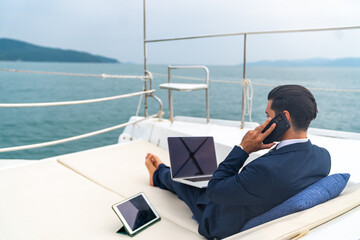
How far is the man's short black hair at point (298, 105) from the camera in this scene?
997 mm

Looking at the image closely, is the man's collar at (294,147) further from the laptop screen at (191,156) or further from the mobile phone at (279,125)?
the laptop screen at (191,156)

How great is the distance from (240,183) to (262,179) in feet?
0.24

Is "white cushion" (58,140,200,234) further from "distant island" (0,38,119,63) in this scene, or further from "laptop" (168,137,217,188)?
"distant island" (0,38,119,63)

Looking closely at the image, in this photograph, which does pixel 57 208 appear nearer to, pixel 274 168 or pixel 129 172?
pixel 129 172

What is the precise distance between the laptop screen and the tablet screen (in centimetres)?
27

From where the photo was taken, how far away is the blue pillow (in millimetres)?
952

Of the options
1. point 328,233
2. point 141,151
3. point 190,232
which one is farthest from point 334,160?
point 141,151

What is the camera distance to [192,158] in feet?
5.71

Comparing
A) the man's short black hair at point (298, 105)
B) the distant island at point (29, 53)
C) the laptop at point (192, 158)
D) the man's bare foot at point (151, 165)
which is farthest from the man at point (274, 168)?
the distant island at point (29, 53)

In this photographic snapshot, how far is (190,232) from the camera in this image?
51.7 inches

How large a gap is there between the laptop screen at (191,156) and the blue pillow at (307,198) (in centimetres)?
62

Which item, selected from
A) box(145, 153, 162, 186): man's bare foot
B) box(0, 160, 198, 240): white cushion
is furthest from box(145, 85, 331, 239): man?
box(145, 153, 162, 186): man's bare foot

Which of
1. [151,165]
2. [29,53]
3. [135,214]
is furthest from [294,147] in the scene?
[29,53]

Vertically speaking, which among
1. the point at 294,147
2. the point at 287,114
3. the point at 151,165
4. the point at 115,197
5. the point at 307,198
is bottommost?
the point at 115,197
